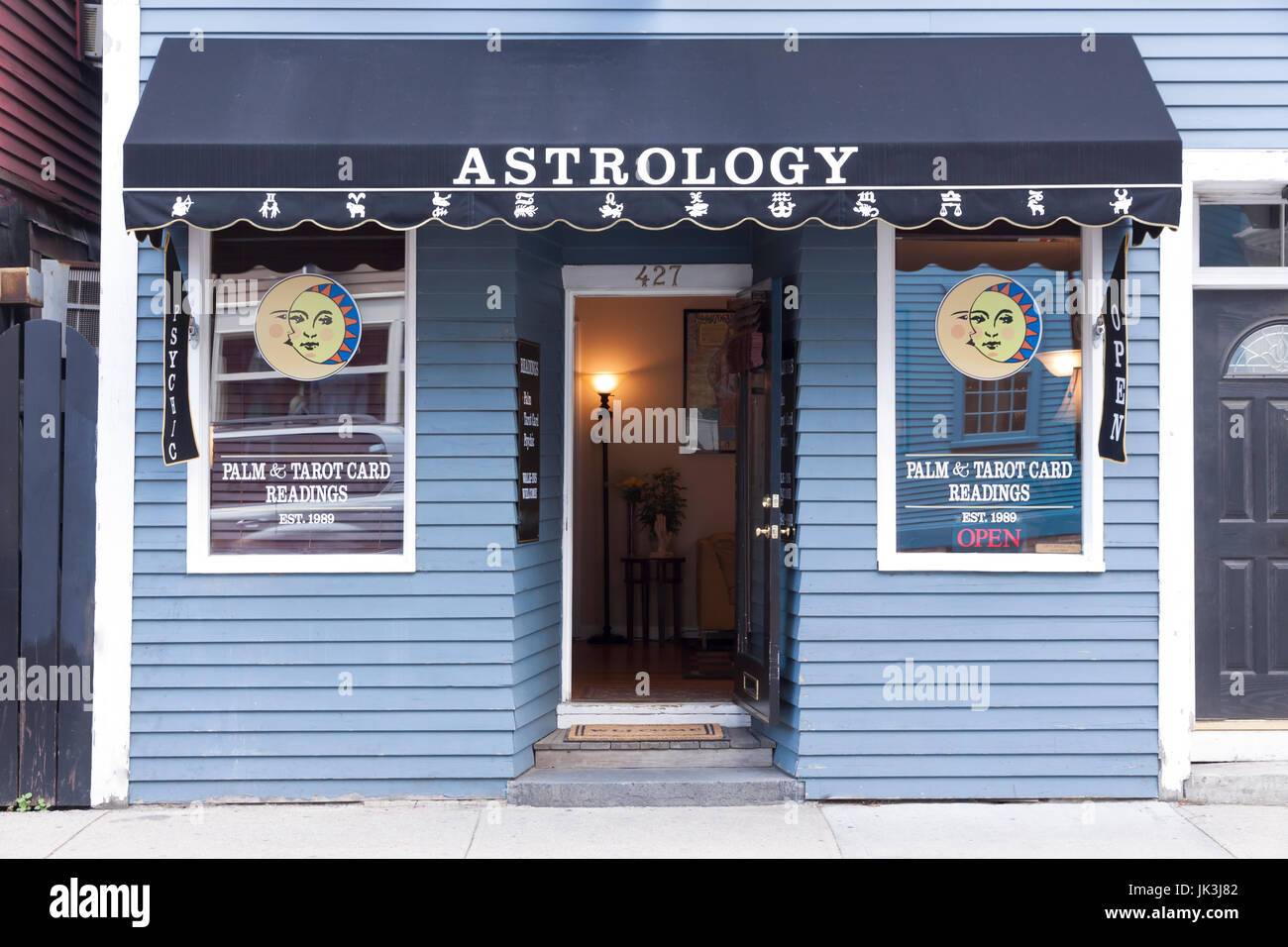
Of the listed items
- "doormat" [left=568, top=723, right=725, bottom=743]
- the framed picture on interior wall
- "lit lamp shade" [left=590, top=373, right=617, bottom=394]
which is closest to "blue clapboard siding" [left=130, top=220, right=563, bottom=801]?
"doormat" [left=568, top=723, right=725, bottom=743]

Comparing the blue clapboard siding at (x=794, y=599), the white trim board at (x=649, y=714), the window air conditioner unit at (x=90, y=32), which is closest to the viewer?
the blue clapboard siding at (x=794, y=599)

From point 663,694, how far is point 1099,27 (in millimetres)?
4293

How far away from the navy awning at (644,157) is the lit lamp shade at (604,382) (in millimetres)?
4290

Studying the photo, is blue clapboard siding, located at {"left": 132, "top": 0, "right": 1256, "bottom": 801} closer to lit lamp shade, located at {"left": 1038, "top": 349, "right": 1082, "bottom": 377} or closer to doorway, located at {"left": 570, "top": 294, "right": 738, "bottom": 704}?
lit lamp shade, located at {"left": 1038, "top": 349, "right": 1082, "bottom": 377}

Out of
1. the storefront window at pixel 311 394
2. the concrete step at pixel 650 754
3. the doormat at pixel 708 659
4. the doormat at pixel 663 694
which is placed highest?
the storefront window at pixel 311 394

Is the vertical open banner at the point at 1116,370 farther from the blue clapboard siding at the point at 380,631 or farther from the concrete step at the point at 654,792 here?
the blue clapboard siding at the point at 380,631

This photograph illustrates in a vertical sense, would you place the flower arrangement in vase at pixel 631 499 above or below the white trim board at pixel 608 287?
below

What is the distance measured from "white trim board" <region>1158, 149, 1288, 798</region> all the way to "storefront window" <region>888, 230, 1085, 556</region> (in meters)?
0.42

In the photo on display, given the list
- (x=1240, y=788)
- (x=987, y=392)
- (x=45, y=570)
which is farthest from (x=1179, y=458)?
(x=45, y=570)

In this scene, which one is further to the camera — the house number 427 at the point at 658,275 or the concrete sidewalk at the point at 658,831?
the house number 427 at the point at 658,275

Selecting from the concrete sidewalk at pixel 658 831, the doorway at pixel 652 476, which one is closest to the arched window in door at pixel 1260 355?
the concrete sidewalk at pixel 658 831

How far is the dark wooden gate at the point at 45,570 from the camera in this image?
539cm

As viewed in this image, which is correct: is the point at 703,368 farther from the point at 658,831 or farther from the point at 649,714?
the point at 658,831

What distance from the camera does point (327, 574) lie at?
553cm
